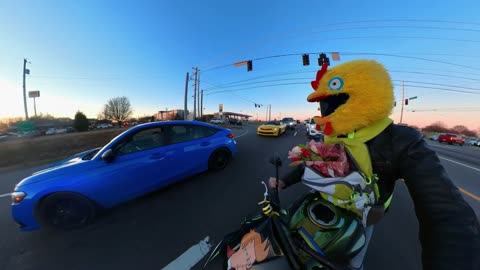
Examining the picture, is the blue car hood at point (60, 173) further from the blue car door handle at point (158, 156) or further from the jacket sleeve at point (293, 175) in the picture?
the jacket sleeve at point (293, 175)

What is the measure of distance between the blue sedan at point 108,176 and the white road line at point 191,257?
1.67 m

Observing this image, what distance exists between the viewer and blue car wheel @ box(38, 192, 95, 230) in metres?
2.53

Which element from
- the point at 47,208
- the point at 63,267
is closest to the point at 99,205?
the point at 47,208

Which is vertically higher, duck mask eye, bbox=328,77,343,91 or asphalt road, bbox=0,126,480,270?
duck mask eye, bbox=328,77,343,91

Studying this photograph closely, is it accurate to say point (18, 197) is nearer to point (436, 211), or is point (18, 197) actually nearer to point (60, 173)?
point (60, 173)

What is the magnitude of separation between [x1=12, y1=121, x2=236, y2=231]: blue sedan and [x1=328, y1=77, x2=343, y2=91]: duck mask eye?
328 centimetres

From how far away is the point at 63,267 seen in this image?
199 centimetres

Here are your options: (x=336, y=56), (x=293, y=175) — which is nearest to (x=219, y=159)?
(x=293, y=175)

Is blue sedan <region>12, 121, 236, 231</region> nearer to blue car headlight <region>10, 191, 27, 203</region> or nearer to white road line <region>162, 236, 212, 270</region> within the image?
blue car headlight <region>10, 191, 27, 203</region>

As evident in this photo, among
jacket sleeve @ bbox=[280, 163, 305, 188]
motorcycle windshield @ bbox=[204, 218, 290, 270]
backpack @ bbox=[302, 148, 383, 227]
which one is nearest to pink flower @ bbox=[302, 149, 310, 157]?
backpack @ bbox=[302, 148, 383, 227]

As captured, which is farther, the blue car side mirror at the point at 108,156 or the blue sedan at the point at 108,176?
the blue car side mirror at the point at 108,156

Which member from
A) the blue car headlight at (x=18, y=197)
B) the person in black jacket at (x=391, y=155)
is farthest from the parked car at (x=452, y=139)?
the blue car headlight at (x=18, y=197)

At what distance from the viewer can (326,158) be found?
1.00 m

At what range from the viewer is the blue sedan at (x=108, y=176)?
2.51m
